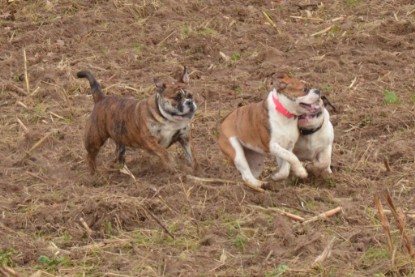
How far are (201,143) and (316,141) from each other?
214 centimetres

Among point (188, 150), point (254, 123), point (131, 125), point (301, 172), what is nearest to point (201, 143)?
point (188, 150)

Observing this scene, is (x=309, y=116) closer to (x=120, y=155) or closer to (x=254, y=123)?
(x=254, y=123)

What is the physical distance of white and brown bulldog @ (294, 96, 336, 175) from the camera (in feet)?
32.7

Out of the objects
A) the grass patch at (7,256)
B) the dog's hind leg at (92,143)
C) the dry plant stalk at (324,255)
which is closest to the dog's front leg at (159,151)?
the dog's hind leg at (92,143)

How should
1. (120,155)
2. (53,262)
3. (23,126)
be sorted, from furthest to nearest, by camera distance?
(23,126)
(120,155)
(53,262)

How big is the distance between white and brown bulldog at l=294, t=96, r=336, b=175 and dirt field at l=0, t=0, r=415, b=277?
17 cm

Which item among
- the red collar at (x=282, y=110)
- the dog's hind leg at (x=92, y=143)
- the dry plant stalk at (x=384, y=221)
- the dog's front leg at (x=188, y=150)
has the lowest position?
the dog's hind leg at (x=92, y=143)

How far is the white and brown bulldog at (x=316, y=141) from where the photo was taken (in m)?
9.95

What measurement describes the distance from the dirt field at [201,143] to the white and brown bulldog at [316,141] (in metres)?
0.17

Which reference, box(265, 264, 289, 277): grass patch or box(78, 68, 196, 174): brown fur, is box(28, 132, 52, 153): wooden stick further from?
box(265, 264, 289, 277): grass patch

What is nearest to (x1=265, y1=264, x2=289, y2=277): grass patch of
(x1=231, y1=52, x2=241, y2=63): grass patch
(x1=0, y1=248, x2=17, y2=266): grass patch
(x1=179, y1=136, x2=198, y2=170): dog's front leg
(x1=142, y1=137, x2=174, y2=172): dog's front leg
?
(x1=0, y1=248, x2=17, y2=266): grass patch

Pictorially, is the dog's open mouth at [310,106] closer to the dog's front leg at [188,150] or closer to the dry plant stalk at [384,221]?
the dog's front leg at [188,150]

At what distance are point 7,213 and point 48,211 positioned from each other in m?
0.43

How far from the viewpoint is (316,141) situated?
1012 cm
